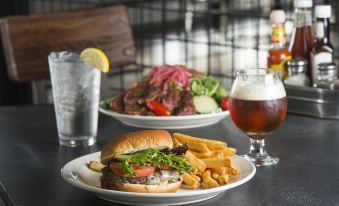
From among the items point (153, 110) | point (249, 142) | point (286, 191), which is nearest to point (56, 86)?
point (153, 110)

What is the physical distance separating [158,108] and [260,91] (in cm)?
43

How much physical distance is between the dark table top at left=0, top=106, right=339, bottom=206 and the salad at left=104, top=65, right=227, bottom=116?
2.1 inches

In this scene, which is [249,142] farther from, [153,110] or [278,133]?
[153,110]

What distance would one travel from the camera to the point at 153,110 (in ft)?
5.84

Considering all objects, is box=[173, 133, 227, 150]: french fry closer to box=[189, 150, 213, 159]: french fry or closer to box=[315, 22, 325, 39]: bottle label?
box=[189, 150, 213, 159]: french fry

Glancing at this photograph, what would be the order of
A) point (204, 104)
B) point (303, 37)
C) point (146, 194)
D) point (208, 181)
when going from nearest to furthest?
1. point (146, 194)
2. point (208, 181)
3. point (204, 104)
4. point (303, 37)

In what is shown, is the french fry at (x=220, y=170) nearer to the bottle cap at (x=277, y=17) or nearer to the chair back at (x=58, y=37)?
the bottle cap at (x=277, y=17)

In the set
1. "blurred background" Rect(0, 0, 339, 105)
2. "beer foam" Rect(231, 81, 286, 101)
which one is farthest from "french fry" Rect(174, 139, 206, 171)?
"blurred background" Rect(0, 0, 339, 105)

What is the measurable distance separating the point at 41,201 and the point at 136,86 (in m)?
0.73

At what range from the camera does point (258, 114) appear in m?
1.40

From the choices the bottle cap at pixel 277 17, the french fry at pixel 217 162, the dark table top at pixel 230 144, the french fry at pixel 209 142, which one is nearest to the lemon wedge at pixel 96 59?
the dark table top at pixel 230 144

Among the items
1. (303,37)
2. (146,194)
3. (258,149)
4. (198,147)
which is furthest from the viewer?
(303,37)

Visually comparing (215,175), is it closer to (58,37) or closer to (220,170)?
(220,170)

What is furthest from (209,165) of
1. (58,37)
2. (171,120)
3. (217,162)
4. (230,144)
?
(58,37)
